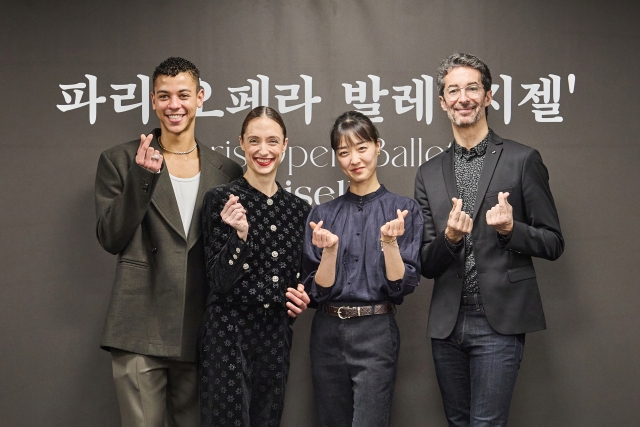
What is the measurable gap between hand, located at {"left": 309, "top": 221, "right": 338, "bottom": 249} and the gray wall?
3.10 feet

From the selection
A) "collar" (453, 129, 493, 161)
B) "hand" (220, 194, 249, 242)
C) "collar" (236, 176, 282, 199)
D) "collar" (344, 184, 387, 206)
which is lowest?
"hand" (220, 194, 249, 242)

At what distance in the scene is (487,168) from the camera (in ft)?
10.0

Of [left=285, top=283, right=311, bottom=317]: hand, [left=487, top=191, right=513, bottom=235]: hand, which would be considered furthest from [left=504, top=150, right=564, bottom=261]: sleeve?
[left=285, top=283, right=311, bottom=317]: hand

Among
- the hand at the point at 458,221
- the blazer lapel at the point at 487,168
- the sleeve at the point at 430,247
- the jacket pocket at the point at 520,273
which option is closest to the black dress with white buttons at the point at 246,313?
the sleeve at the point at 430,247

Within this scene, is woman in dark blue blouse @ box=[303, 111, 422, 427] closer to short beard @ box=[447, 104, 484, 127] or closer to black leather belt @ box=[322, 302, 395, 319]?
black leather belt @ box=[322, 302, 395, 319]

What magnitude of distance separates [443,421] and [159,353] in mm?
1552

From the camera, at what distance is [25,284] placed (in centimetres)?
373

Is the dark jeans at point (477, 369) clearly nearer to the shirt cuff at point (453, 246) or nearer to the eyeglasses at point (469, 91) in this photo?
the shirt cuff at point (453, 246)

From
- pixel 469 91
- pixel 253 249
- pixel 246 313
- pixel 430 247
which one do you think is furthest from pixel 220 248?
pixel 469 91

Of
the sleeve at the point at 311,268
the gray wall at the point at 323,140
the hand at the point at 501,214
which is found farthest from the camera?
the gray wall at the point at 323,140

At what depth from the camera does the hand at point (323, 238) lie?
284 centimetres

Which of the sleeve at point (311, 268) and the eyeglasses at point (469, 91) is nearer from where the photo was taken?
the sleeve at point (311, 268)

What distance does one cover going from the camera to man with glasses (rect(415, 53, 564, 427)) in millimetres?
2900

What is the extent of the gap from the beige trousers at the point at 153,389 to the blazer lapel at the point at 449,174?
1.35 m
